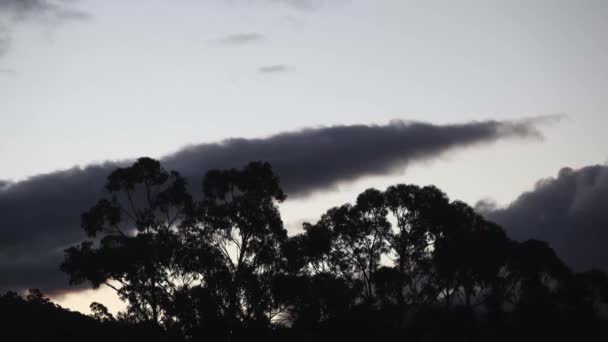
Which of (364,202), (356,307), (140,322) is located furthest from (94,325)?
(364,202)

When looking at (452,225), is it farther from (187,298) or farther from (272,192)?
(187,298)

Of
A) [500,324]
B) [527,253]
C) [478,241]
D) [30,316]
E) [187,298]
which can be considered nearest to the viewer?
[30,316]

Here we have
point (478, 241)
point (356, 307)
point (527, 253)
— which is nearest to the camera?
point (356, 307)

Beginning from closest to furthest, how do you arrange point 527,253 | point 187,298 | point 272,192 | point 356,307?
point 356,307
point 187,298
point 272,192
point 527,253

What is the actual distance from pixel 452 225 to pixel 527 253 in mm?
30803

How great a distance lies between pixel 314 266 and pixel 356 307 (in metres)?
19.5

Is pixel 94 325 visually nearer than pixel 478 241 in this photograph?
Yes

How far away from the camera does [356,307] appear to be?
170ft

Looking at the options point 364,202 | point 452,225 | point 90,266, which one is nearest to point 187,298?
point 90,266

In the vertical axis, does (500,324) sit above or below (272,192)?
below

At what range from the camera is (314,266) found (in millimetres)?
71000

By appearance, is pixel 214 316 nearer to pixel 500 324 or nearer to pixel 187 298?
pixel 187 298

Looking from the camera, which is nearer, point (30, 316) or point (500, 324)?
point (30, 316)

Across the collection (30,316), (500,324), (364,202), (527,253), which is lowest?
(500,324)
